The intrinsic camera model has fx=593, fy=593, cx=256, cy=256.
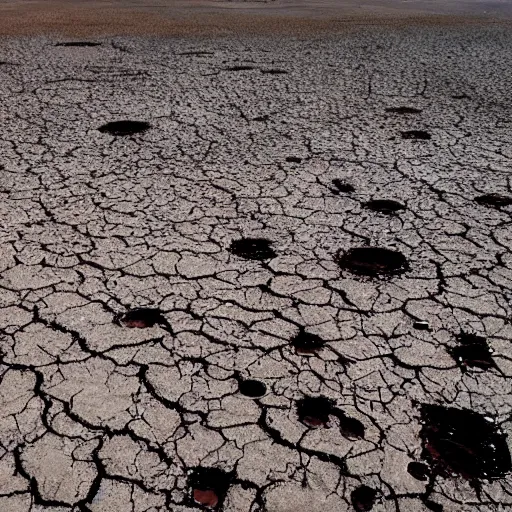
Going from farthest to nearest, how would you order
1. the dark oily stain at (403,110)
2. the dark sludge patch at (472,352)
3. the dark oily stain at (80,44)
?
the dark oily stain at (80,44), the dark oily stain at (403,110), the dark sludge patch at (472,352)

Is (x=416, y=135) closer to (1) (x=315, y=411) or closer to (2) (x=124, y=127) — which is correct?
(2) (x=124, y=127)

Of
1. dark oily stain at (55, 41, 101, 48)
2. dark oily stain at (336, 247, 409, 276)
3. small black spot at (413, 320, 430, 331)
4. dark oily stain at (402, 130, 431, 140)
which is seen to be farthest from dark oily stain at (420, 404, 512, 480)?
dark oily stain at (55, 41, 101, 48)

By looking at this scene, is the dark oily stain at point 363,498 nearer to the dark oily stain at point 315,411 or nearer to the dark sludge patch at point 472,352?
the dark oily stain at point 315,411

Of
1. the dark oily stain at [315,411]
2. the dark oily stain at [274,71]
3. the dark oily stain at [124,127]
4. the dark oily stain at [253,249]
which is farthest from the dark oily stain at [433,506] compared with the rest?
the dark oily stain at [274,71]

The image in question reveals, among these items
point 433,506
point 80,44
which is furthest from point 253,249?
point 80,44

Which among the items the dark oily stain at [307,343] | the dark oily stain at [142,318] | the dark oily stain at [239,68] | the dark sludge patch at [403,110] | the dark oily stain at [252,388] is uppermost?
the dark oily stain at [239,68]

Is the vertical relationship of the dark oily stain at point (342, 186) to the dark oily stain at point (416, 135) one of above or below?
below

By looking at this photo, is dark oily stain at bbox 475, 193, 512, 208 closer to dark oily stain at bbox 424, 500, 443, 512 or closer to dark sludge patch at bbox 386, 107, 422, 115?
dark sludge patch at bbox 386, 107, 422, 115

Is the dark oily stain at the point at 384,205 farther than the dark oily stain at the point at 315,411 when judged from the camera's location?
Yes
